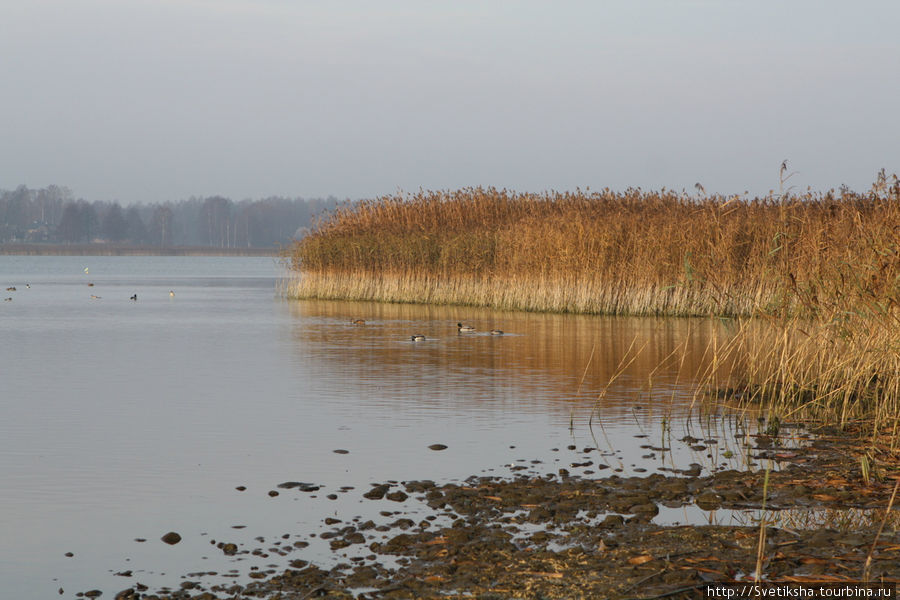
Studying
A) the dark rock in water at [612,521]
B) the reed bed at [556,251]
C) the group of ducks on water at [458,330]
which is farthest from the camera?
the reed bed at [556,251]

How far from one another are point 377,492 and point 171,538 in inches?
68.9

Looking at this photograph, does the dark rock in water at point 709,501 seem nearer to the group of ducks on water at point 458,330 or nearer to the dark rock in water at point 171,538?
the dark rock in water at point 171,538

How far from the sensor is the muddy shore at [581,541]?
5.89 m

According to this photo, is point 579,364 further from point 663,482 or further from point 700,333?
point 663,482

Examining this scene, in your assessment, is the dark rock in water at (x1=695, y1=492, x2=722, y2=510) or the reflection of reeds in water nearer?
the dark rock in water at (x1=695, y1=492, x2=722, y2=510)

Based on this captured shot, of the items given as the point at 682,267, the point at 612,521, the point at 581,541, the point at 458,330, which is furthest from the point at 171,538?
the point at 682,267

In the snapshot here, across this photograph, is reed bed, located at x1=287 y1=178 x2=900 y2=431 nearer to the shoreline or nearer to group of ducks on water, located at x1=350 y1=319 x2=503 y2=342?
the shoreline

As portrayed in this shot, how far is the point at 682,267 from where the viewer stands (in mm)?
25500

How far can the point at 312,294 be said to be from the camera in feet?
124

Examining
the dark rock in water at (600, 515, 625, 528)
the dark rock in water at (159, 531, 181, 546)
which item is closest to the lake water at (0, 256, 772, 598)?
the dark rock in water at (159, 531, 181, 546)

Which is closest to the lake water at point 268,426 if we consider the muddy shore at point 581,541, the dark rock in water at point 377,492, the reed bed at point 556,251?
the dark rock in water at point 377,492

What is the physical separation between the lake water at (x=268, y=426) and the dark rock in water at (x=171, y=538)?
0.26 ft

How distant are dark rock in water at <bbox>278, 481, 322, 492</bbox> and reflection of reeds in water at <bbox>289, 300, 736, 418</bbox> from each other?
4.59 meters

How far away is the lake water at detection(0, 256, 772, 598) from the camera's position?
23.8ft
